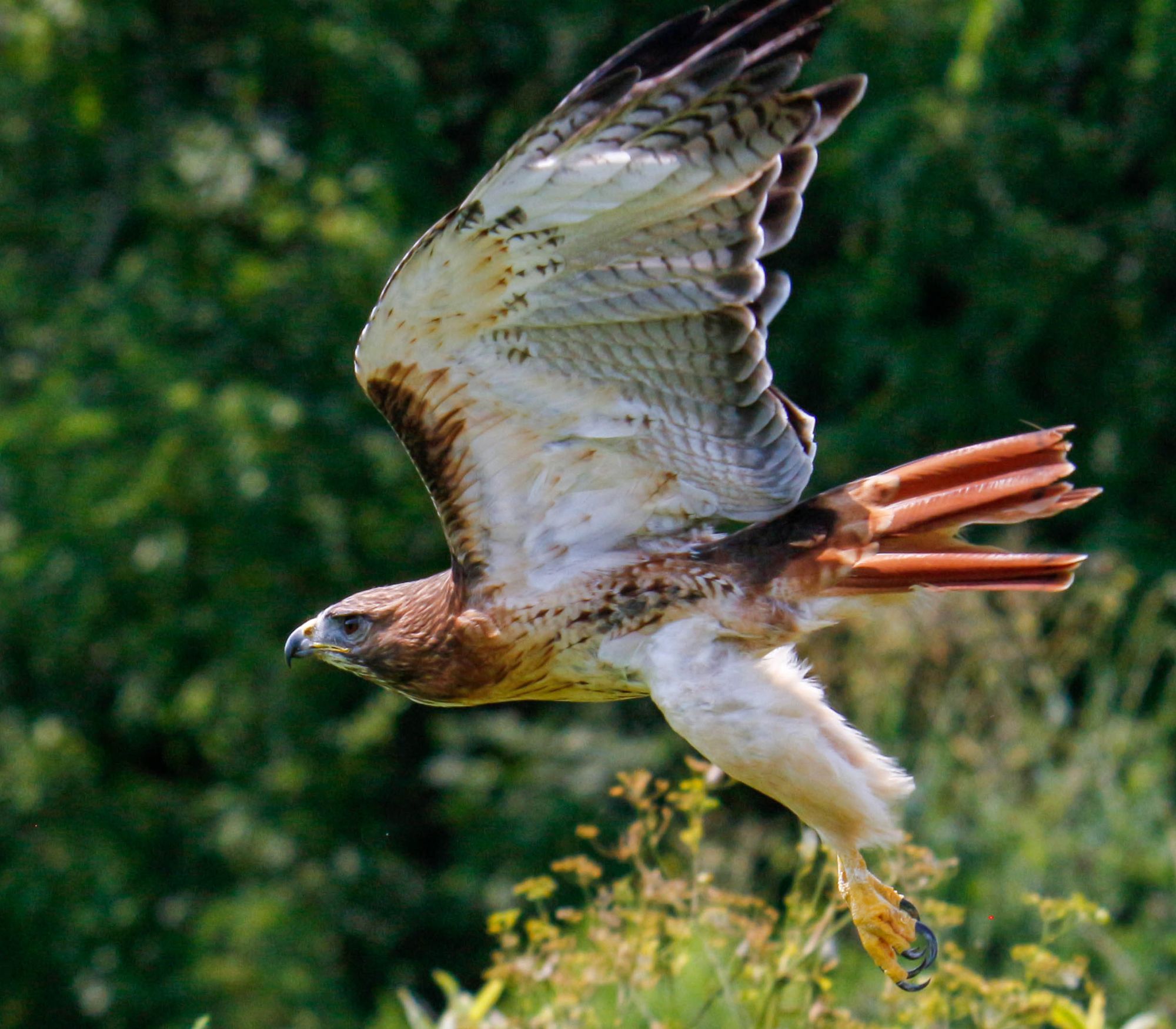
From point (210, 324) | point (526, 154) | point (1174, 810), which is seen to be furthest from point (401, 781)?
point (526, 154)

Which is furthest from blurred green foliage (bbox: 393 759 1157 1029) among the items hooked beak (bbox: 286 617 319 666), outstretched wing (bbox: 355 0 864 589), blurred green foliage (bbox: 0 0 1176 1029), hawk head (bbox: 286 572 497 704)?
blurred green foliage (bbox: 0 0 1176 1029)

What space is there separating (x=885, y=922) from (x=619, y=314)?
1.42 metres

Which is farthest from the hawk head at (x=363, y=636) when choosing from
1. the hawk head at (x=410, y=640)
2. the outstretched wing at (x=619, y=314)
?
the outstretched wing at (x=619, y=314)

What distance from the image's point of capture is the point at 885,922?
139 inches

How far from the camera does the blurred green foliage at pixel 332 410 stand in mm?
8086

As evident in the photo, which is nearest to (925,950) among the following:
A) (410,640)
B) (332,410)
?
(410,640)

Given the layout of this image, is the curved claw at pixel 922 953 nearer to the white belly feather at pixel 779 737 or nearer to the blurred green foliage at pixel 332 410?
the white belly feather at pixel 779 737

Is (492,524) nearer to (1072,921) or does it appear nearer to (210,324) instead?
(1072,921)

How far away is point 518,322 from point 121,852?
6.12m

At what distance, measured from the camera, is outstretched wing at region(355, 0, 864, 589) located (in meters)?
3.05

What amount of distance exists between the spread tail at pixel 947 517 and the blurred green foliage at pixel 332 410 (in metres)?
3.97

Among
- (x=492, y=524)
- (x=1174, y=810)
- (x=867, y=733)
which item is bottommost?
(x=1174, y=810)

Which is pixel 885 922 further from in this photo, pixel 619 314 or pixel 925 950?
pixel 619 314

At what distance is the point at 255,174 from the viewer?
9.26m
